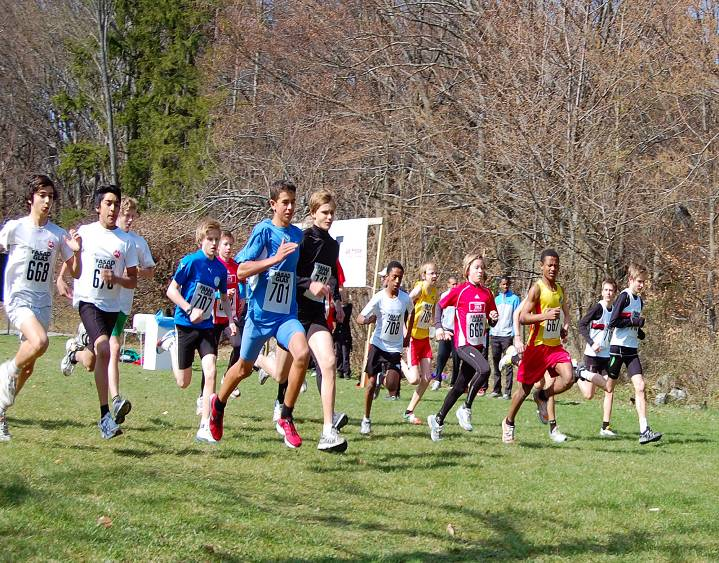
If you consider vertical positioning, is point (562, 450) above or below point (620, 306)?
below

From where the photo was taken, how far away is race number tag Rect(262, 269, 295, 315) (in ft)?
26.0

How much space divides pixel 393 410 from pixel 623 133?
33.6 feet

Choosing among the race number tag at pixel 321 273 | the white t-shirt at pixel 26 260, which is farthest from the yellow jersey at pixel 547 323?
the white t-shirt at pixel 26 260

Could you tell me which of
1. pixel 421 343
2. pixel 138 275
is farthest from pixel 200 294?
pixel 421 343

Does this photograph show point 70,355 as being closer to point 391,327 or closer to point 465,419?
point 391,327

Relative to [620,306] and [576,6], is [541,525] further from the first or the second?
[576,6]

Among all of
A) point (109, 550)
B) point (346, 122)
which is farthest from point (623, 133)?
point (109, 550)

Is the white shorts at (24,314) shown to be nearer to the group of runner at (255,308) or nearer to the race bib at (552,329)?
the group of runner at (255,308)

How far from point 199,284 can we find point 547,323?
3631 mm

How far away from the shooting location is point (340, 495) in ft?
22.7

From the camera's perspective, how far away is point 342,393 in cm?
1628

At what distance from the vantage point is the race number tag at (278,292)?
26.0 ft

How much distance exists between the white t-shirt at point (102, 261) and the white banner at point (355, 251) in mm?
9106

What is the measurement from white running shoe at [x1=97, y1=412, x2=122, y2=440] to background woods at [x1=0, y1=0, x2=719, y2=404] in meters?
13.2
